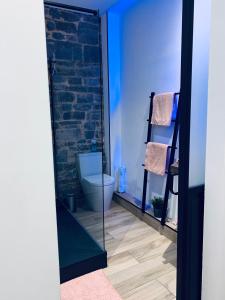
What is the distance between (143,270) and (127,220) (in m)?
1.00

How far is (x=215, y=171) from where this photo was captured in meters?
1.31

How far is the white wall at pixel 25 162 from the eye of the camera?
27.5 inches

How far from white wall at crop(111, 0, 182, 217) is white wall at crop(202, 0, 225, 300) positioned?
4.77ft

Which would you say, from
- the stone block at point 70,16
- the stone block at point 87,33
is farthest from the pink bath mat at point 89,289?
the stone block at point 70,16

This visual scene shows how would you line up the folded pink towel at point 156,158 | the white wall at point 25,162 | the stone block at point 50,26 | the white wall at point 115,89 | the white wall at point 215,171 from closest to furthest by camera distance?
the white wall at point 25,162 → the white wall at point 215,171 → the folded pink towel at point 156,158 → the stone block at point 50,26 → the white wall at point 115,89

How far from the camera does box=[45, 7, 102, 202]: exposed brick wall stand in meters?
3.38

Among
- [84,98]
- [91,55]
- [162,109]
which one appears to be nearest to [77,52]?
[91,55]

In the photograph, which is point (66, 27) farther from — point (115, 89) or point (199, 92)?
point (199, 92)

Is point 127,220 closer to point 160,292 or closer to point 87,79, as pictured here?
point 160,292

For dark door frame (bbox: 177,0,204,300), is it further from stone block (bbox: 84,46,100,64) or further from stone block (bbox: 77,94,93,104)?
stone block (bbox: 77,94,93,104)

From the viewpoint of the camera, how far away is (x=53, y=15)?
3340 mm

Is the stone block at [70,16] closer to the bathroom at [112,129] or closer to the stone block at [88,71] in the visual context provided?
the bathroom at [112,129]

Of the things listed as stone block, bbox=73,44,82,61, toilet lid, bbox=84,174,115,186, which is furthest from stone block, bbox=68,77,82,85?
toilet lid, bbox=84,174,115,186

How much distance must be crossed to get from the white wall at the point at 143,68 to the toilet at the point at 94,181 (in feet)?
1.43
